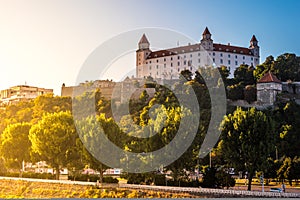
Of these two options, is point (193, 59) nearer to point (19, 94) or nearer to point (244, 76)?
point (244, 76)

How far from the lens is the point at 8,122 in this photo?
18.8m

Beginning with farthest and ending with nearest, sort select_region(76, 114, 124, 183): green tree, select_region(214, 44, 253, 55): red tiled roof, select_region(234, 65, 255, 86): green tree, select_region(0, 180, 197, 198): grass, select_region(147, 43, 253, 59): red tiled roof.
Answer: select_region(214, 44, 253, 55): red tiled roof → select_region(234, 65, 255, 86): green tree → select_region(147, 43, 253, 59): red tiled roof → select_region(76, 114, 124, 183): green tree → select_region(0, 180, 197, 198): grass

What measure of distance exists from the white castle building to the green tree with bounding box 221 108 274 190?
11.7 metres

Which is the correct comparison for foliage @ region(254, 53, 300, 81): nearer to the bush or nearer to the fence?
the bush

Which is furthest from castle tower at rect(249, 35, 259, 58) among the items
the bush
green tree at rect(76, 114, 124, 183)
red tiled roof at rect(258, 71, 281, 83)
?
the bush

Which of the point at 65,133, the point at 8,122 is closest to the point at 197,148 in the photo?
the point at 65,133

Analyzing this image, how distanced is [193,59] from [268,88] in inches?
158

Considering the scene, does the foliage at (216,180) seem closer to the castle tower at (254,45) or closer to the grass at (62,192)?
the grass at (62,192)

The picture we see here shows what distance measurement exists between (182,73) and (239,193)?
1721 cm

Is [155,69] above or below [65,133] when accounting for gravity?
above

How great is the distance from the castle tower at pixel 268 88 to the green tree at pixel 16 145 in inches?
496

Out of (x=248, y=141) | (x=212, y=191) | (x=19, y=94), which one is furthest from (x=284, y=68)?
(x=212, y=191)

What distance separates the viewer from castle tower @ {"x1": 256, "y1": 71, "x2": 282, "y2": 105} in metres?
24.7

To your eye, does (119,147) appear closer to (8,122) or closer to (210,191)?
(210,191)
